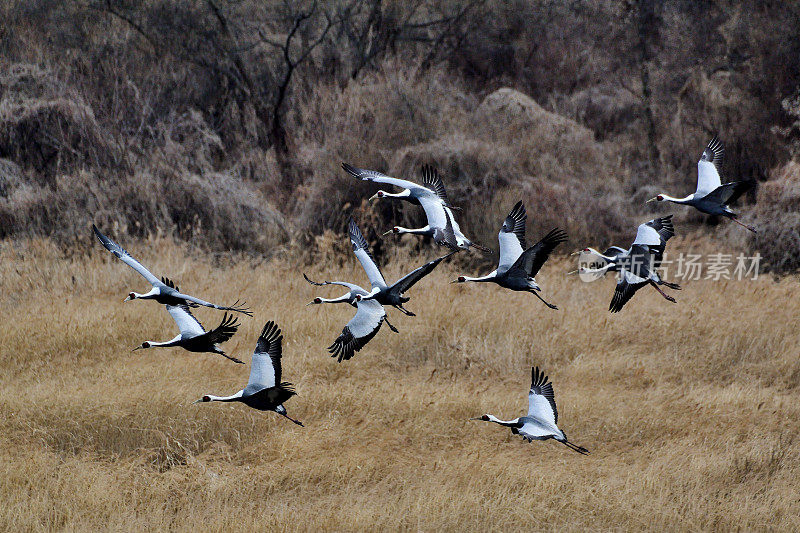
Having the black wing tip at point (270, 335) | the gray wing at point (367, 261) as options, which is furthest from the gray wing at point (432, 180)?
the black wing tip at point (270, 335)

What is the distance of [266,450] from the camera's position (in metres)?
9.20

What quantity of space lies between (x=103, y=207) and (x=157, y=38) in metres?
7.95

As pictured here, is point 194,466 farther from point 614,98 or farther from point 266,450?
point 614,98

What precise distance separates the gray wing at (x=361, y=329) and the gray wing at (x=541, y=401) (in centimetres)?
173

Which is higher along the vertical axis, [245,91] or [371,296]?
[371,296]

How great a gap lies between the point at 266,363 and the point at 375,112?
14.4m

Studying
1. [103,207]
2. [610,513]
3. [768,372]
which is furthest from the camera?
[103,207]

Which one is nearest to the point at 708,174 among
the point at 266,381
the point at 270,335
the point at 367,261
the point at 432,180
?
the point at 432,180

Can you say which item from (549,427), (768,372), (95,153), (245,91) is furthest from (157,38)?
(549,427)

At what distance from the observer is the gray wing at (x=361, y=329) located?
539cm

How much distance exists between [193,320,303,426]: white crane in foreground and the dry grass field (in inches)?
122

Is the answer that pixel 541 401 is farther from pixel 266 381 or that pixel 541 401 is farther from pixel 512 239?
pixel 266 381

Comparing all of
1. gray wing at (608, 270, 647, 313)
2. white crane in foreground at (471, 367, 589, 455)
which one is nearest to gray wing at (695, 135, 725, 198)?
gray wing at (608, 270, 647, 313)

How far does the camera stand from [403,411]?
10039 mm
